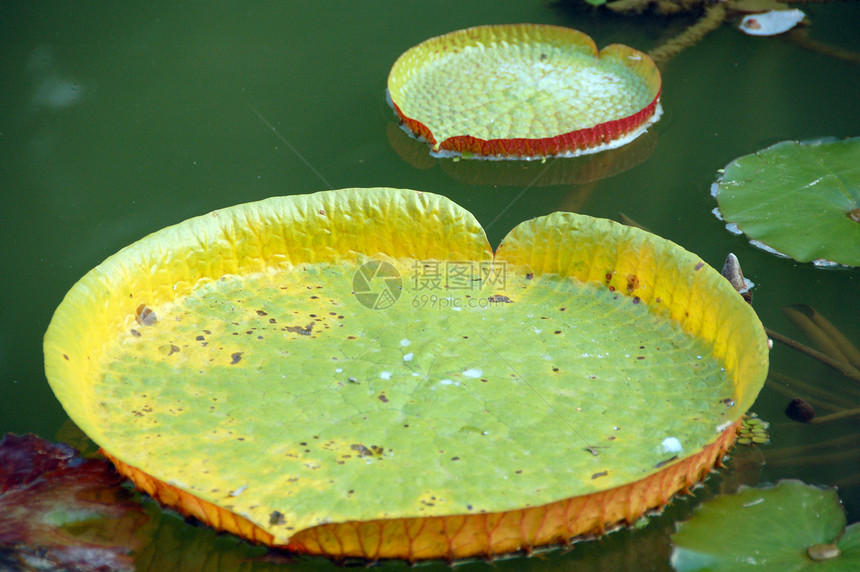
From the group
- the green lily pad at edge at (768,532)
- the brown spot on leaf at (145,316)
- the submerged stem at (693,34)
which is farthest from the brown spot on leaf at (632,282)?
the submerged stem at (693,34)

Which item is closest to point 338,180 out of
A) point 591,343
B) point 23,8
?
point 591,343

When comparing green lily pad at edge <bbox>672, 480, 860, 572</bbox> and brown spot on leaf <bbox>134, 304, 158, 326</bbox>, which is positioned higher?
brown spot on leaf <bbox>134, 304, 158, 326</bbox>

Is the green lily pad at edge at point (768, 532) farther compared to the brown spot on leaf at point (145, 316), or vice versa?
the brown spot on leaf at point (145, 316)

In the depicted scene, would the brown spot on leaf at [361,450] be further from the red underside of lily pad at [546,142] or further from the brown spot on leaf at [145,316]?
the red underside of lily pad at [546,142]

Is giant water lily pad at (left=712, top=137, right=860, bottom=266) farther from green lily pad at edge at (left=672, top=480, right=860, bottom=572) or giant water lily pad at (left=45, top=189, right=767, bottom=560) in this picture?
green lily pad at edge at (left=672, top=480, right=860, bottom=572)

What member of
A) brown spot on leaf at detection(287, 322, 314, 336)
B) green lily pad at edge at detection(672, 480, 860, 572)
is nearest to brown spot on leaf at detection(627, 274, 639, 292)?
green lily pad at edge at detection(672, 480, 860, 572)

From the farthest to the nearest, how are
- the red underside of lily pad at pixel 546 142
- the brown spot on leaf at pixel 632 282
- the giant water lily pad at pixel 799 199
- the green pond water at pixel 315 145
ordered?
the red underside of lily pad at pixel 546 142, the giant water lily pad at pixel 799 199, the brown spot on leaf at pixel 632 282, the green pond water at pixel 315 145

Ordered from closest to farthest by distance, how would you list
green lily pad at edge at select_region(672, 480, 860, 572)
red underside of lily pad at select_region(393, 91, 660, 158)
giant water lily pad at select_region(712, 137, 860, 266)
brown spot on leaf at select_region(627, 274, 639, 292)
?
1. green lily pad at edge at select_region(672, 480, 860, 572)
2. brown spot on leaf at select_region(627, 274, 639, 292)
3. giant water lily pad at select_region(712, 137, 860, 266)
4. red underside of lily pad at select_region(393, 91, 660, 158)

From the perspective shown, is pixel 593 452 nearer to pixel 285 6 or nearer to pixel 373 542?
pixel 373 542
